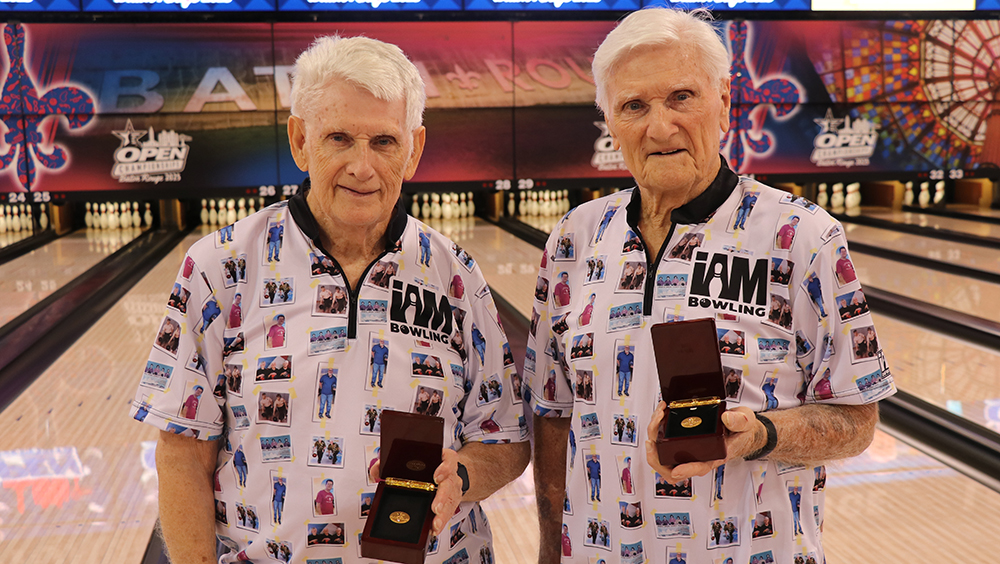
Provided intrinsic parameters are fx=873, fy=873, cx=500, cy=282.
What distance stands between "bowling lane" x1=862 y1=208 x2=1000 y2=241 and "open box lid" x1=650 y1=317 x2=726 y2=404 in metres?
5.01

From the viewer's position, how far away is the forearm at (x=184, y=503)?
1055mm

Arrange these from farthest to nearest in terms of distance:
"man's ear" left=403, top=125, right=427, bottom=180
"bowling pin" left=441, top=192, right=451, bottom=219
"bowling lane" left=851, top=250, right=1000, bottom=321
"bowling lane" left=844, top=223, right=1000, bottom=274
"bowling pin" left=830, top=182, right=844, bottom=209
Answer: "bowling pin" left=830, top=182, right=844, bottom=209 → "bowling pin" left=441, top=192, right=451, bottom=219 → "bowling lane" left=844, top=223, right=1000, bottom=274 → "bowling lane" left=851, top=250, right=1000, bottom=321 → "man's ear" left=403, top=125, right=427, bottom=180

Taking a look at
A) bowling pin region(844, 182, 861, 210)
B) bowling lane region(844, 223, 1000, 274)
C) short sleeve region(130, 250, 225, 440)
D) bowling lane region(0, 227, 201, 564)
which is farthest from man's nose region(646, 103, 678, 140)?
bowling pin region(844, 182, 861, 210)

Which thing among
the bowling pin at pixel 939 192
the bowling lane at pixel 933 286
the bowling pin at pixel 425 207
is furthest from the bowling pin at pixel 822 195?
the bowling pin at pixel 425 207

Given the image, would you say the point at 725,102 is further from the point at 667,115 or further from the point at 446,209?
the point at 446,209

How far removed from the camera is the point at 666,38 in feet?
3.48

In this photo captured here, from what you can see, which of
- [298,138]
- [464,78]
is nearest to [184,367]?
[298,138]

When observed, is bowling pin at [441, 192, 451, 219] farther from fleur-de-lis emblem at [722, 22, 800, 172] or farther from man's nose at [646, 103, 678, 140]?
man's nose at [646, 103, 678, 140]

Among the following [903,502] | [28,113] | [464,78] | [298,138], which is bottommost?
[903,502]

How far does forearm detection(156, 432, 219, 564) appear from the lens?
1.05 m

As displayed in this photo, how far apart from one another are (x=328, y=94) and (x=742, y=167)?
5554mm

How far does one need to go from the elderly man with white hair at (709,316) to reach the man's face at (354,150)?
0.94ft

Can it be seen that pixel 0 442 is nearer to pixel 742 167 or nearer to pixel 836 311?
pixel 836 311

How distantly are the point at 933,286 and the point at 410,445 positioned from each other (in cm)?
371
